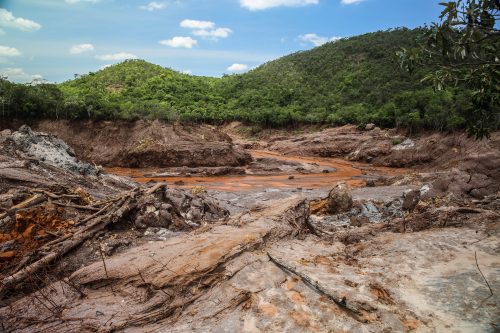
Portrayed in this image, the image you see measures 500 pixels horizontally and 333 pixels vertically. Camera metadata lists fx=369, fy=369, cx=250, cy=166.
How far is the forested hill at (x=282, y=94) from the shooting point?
105 ft

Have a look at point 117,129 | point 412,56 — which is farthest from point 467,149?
point 117,129

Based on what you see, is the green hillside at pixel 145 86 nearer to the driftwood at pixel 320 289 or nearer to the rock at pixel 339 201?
the rock at pixel 339 201

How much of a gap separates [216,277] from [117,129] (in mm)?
30022

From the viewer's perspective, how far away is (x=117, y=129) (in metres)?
32.5

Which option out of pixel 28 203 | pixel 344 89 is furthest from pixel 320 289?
pixel 344 89

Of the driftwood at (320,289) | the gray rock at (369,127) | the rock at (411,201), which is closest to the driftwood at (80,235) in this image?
the driftwood at (320,289)

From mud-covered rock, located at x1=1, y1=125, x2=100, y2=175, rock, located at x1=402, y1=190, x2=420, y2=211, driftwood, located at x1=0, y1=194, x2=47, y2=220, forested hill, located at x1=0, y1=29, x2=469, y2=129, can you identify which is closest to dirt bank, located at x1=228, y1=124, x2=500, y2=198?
rock, located at x1=402, y1=190, x2=420, y2=211

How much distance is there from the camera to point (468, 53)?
184 inches

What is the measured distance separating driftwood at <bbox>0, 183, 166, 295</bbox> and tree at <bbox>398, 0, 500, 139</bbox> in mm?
6699

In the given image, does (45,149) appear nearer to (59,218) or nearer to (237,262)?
(59,218)

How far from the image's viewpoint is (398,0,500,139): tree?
4.34 metres

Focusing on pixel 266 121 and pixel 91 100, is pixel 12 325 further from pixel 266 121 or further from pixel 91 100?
pixel 266 121

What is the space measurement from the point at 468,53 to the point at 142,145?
28.9 meters

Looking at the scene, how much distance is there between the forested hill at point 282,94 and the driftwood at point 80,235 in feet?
82.8
